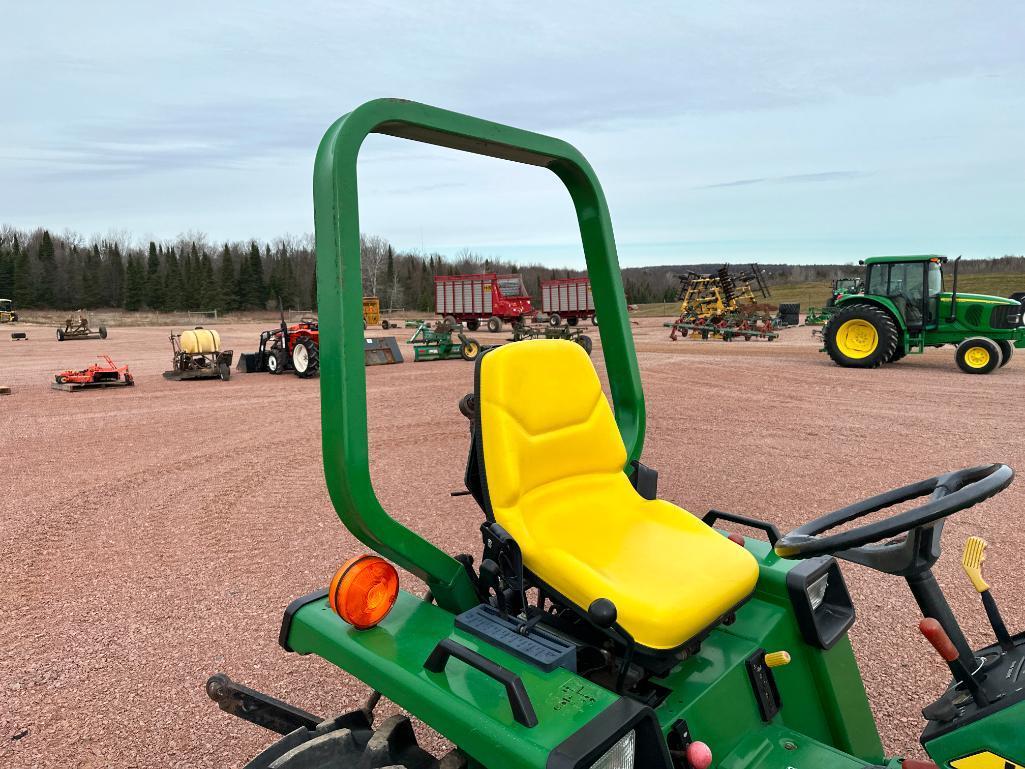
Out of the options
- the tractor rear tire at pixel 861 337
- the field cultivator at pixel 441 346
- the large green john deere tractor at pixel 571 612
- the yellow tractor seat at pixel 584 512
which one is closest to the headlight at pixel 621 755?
the large green john deere tractor at pixel 571 612

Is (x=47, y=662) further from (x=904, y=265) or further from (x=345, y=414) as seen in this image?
(x=904, y=265)

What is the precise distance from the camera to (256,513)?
4801 millimetres

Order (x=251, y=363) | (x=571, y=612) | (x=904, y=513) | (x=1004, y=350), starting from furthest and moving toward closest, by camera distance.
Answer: (x=251, y=363)
(x=1004, y=350)
(x=571, y=612)
(x=904, y=513)

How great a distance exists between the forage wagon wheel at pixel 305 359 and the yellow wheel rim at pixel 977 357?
11.6m

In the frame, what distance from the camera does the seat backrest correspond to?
73.9 inches

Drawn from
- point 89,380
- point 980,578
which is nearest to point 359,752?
point 980,578

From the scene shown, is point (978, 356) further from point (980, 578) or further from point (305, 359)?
point (980, 578)

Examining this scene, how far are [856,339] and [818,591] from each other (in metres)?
12.3

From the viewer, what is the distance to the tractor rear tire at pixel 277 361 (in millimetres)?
13539

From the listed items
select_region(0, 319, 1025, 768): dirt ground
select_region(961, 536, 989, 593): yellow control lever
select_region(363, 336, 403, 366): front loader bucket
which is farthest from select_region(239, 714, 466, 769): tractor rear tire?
select_region(363, 336, 403, 366): front loader bucket

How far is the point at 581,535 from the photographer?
1904 millimetres

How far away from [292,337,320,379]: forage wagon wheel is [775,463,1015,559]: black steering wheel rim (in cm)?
1195

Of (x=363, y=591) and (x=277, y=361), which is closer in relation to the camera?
(x=363, y=591)

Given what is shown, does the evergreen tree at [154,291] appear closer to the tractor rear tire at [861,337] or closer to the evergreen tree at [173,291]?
the evergreen tree at [173,291]
